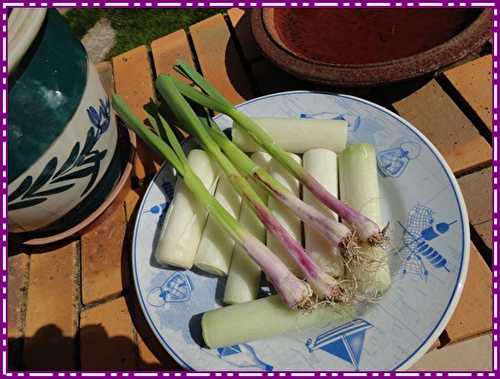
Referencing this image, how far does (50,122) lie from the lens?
25.7 inches

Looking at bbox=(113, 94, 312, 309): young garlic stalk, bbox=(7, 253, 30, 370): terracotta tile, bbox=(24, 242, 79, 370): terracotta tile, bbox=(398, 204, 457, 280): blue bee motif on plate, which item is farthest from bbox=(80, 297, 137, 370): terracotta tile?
bbox=(398, 204, 457, 280): blue bee motif on plate

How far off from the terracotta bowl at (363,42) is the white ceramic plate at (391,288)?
9 cm

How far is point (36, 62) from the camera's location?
624 mm

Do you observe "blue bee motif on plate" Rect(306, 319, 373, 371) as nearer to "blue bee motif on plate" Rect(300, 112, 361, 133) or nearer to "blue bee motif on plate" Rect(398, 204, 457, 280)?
"blue bee motif on plate" Rect(398, 204, 457, 280)

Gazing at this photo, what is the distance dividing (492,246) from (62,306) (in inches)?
32.2

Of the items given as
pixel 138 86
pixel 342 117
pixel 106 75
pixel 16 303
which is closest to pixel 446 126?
pixel 342 117

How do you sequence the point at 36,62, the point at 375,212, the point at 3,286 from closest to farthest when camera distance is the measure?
the point at 36,62
the point at 375,212
the point at 3,286

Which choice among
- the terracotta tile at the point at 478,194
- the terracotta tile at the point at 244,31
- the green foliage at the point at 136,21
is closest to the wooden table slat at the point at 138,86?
the green foliage at the point at 136,21

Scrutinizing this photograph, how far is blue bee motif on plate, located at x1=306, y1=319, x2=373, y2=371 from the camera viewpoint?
2.18 ft

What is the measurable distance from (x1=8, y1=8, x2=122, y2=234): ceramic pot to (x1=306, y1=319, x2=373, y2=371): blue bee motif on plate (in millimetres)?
474

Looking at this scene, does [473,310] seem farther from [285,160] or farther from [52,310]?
[52,310]

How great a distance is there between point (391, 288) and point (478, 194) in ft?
0.99

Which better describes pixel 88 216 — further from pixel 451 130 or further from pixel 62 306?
pixel 451 130

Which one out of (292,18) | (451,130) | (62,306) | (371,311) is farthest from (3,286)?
(451,130)
